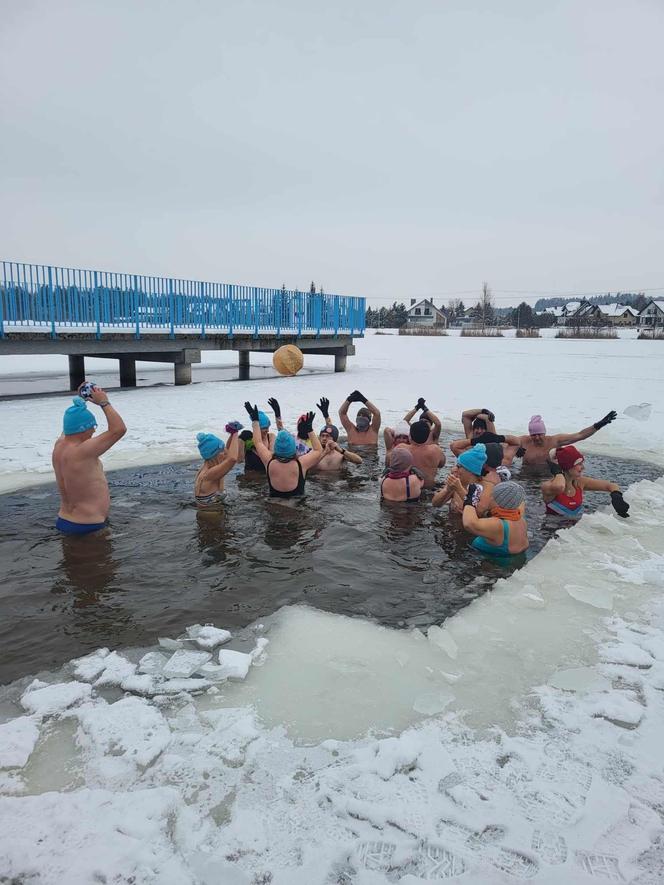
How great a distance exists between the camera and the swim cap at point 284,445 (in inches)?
245

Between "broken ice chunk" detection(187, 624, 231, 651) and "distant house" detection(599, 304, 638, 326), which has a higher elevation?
"distant house" detection(599, 304, 638, 326)

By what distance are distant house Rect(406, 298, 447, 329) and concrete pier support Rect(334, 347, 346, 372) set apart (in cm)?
7492

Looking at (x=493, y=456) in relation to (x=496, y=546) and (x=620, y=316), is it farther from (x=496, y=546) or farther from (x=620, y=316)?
(x=620, y=316)

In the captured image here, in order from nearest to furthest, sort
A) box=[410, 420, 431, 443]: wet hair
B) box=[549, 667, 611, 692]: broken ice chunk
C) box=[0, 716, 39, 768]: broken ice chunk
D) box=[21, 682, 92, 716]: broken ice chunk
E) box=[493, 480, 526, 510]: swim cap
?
1. box=[0, 716, 39, 768]: broken ice chunk
2. box=[21, 682, 92, 716]: broken ice chunk
3. box=[549, 667, 611, 692]: broken ice chunk
4. box=[493, 480, 526, 510]: swim cap
5. box=[410, 420, 431, 443]: wet hair

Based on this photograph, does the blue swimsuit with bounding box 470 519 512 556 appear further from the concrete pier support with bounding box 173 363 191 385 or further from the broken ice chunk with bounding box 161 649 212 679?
the concrete pier support with bounding box 173 363 191 385

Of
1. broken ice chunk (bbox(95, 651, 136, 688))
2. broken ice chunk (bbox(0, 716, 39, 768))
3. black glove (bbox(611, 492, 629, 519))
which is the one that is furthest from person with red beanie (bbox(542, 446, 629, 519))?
broken ice chunk (bbox(0, 716, 39, 768))

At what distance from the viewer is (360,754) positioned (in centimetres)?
261

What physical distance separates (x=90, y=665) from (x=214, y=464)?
3217 mm

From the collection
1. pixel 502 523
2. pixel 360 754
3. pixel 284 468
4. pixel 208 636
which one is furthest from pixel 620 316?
pixel 360 754

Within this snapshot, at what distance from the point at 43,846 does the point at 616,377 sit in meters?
21.4

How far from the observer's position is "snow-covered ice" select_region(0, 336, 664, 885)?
210 centimetres

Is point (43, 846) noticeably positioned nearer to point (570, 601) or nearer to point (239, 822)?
point (239, 822)

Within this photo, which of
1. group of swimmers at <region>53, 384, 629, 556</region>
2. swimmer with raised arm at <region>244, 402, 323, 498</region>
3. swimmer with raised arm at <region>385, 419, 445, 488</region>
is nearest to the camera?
group of swimmers at <region>53, 384, 629, 556</region>

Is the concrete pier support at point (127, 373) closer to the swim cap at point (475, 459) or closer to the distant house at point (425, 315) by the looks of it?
the swim cap at point (475, 459)
